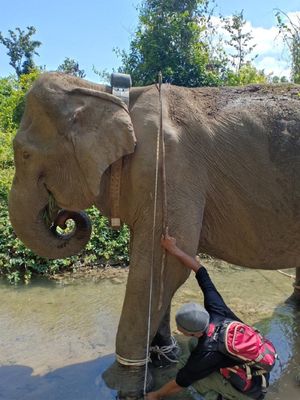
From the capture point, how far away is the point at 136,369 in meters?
3.43

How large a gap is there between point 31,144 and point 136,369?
1.64m

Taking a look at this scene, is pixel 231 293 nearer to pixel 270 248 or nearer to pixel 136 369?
pixel 270 248

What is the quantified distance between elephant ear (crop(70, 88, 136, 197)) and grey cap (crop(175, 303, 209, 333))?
0.97m

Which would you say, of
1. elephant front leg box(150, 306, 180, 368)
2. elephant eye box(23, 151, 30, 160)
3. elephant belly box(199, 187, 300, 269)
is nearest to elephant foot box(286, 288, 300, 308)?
elephant belly box(199, 187, 300, 269)

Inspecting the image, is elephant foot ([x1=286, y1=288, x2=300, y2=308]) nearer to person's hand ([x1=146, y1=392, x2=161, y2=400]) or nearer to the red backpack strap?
person's hand ([x1=146, y1=392, x2=161, y2=400])

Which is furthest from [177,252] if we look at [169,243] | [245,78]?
[245,78]

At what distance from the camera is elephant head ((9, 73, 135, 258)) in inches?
129

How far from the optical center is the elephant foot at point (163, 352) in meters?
3.92

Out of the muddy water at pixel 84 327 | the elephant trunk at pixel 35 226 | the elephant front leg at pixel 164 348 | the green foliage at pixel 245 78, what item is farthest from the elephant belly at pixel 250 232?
the green foliage at pixel 245 78

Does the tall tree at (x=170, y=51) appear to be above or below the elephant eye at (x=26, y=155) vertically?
above

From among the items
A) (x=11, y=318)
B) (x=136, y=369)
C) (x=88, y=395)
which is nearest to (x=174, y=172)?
(x=136, y=369)

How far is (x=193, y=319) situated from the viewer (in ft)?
9.32

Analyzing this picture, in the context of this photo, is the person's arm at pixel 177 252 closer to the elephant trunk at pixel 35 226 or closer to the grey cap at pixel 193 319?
the grey cap at pixel 193 319

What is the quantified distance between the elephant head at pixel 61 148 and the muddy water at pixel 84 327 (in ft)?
3.09
